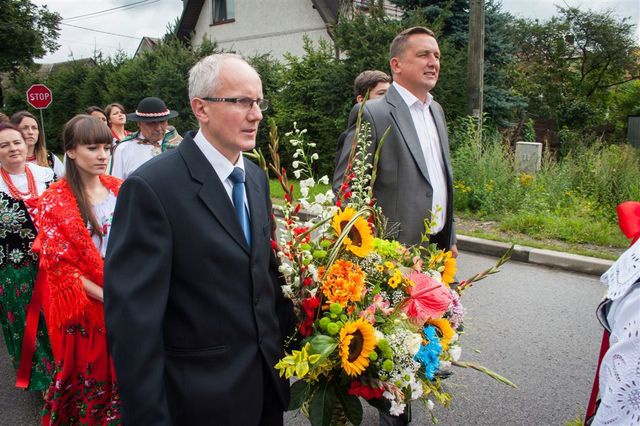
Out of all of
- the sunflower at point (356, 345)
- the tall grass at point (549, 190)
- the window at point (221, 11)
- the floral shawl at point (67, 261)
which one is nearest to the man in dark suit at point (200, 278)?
the sunflower at point (356, 345)

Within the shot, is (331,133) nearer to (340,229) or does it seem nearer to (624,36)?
(340,229)

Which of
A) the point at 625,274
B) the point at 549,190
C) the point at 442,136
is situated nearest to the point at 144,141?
the point at 442,136

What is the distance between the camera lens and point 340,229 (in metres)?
1.96

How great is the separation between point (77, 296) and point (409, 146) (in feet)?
6.87

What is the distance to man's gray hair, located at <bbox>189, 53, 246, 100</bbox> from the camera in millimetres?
1902

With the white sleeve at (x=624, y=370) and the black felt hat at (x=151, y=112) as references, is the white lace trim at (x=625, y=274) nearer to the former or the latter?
the white sleeve at (x=624, y=370)

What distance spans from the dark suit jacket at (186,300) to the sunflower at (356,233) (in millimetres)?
285

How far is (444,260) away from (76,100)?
27337 millimetres

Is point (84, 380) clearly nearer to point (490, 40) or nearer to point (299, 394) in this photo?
point (299, 394)

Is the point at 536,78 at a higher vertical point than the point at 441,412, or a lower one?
higher

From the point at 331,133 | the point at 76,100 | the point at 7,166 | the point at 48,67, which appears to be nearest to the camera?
the point at 7,166

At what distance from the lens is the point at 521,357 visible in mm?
4414

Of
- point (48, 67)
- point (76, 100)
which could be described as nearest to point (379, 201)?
point (76, 100)

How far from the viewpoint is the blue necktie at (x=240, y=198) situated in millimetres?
1975
